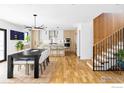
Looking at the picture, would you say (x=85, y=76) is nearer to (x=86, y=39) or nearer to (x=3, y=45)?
(x=86, y=39)

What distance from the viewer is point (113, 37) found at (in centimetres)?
764

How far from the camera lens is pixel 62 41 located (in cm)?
1434

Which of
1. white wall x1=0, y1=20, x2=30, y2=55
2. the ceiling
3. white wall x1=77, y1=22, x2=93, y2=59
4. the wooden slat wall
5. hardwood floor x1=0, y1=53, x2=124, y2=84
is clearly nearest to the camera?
→ hardwood floor x1=0, y1=53, x2=124, y2=84

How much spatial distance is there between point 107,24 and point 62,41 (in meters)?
6.33

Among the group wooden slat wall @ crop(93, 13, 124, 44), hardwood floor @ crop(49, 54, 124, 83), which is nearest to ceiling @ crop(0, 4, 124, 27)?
wooden slat wall @ crop(93, 13, 124, 44)

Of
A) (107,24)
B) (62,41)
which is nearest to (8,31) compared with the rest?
(107,24)

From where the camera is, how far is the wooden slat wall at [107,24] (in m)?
8.02

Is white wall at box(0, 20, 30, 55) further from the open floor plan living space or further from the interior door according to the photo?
the interior door

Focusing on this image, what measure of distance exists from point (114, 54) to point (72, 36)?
859 centimetres

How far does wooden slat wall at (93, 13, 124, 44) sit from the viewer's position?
26.3ft
